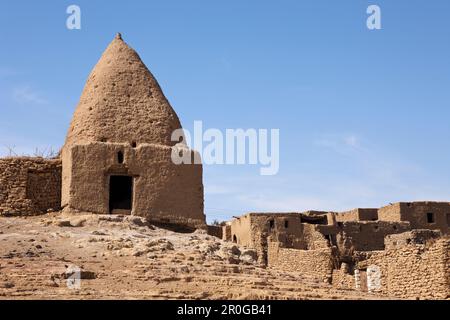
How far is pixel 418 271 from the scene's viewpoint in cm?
1689

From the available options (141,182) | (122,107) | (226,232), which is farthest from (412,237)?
(122,107)

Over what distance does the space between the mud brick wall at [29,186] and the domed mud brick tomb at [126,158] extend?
60 millimetres

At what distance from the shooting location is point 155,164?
1922 centimetres

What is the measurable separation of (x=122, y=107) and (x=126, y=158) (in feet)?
6.15

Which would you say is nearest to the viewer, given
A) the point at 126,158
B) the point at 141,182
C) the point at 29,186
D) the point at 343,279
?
the point at 141,182

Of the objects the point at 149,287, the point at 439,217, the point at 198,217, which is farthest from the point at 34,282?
the point at 439,217

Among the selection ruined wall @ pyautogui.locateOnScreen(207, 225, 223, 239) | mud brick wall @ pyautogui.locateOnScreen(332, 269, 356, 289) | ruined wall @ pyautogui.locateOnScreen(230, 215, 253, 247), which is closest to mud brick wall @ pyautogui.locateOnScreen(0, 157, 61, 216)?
mud brick wall @ pyautogui.locateOnScreen(332, 269, 356, 289)

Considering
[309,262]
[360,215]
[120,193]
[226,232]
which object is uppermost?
[120,193]

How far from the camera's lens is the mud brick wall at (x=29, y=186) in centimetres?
1958

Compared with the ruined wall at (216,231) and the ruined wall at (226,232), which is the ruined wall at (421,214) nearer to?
the ruined wall at (226,232)

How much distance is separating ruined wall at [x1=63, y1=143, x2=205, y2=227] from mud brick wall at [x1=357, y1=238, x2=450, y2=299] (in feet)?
16.0

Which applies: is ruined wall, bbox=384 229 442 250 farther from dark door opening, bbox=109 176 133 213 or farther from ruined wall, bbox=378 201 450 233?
dark door opening, bbox=109 176 133 213

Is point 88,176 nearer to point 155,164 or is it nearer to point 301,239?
point 155,164

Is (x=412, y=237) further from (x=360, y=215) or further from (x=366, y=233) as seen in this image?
(x=360, y=215)
